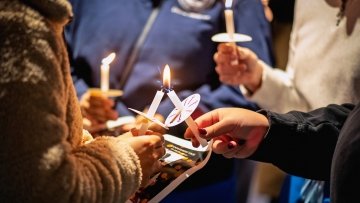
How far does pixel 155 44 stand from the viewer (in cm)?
176

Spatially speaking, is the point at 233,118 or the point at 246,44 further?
the point at 246,44

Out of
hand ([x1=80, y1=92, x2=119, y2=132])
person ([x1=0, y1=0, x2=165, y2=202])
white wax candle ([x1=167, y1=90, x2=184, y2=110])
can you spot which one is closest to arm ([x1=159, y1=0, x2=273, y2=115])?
hand ([x1=80, y1=92, x2=119, y2=132])

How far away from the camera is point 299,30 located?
1.51 metres

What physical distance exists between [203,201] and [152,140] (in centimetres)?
91

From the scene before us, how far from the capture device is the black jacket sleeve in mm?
1059

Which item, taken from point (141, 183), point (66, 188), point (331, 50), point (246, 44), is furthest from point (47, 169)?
point (246, 44)

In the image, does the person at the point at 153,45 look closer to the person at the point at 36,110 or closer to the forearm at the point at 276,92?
the forearm at the point at 276,92

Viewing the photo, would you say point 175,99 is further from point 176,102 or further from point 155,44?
point 155,44

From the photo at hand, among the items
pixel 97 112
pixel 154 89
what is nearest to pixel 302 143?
pixel 97 112

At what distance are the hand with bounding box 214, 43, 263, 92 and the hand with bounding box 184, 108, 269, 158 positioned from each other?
50cm

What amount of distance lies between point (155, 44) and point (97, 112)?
16.5 inches

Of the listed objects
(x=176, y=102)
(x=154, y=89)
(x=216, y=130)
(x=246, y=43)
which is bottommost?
(x=154, y=89)

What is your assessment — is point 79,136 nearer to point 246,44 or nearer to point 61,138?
point 61,138

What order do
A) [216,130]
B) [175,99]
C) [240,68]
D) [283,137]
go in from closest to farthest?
1. [175,99]
2. [216,130]
3. [283,137]
4. [240,68]
